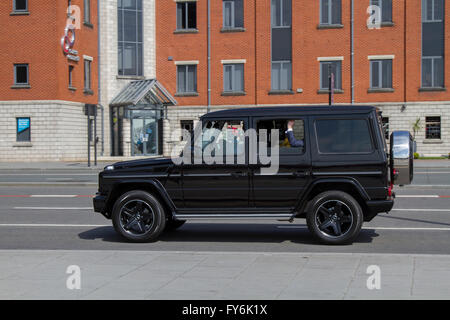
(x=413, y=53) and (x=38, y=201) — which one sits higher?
(x=413, y=53)

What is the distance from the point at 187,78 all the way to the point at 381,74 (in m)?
12.0

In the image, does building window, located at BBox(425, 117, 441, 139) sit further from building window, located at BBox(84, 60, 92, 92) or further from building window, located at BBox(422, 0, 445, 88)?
building window, located at BBox(84, 60, 92, 92)

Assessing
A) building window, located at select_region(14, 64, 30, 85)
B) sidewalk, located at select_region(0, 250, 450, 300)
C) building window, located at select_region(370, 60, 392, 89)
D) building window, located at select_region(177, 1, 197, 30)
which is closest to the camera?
sidewalk, located at select_region(0, 250, 450, 300)

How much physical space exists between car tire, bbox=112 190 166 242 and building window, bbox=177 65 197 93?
113ft

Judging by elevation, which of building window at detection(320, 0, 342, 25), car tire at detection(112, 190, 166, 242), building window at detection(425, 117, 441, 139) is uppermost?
building window at detection(320, 0, 342, 25)

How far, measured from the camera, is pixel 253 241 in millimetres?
10828

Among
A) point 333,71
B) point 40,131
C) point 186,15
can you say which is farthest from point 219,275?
point 186,15

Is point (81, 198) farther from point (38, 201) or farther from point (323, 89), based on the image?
point (323, 89)

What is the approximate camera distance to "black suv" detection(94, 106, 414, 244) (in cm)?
1010

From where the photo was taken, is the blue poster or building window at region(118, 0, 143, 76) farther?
building window at region(118, 0, 143, 76)

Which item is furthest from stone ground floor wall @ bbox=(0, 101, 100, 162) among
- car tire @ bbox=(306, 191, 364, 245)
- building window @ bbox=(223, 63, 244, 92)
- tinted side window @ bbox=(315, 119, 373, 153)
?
car tire @ bbox=(306, 191, 364, 245)

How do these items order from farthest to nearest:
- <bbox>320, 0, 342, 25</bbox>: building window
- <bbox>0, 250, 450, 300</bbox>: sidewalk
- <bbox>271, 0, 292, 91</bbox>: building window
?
<bbox>271, 0, 292, 91</bbox>: building window
<bbox>320, 0, 342, 25</bbox>: building window
<bbox>0, 250, 450, 300</bbox>: sidewalk
